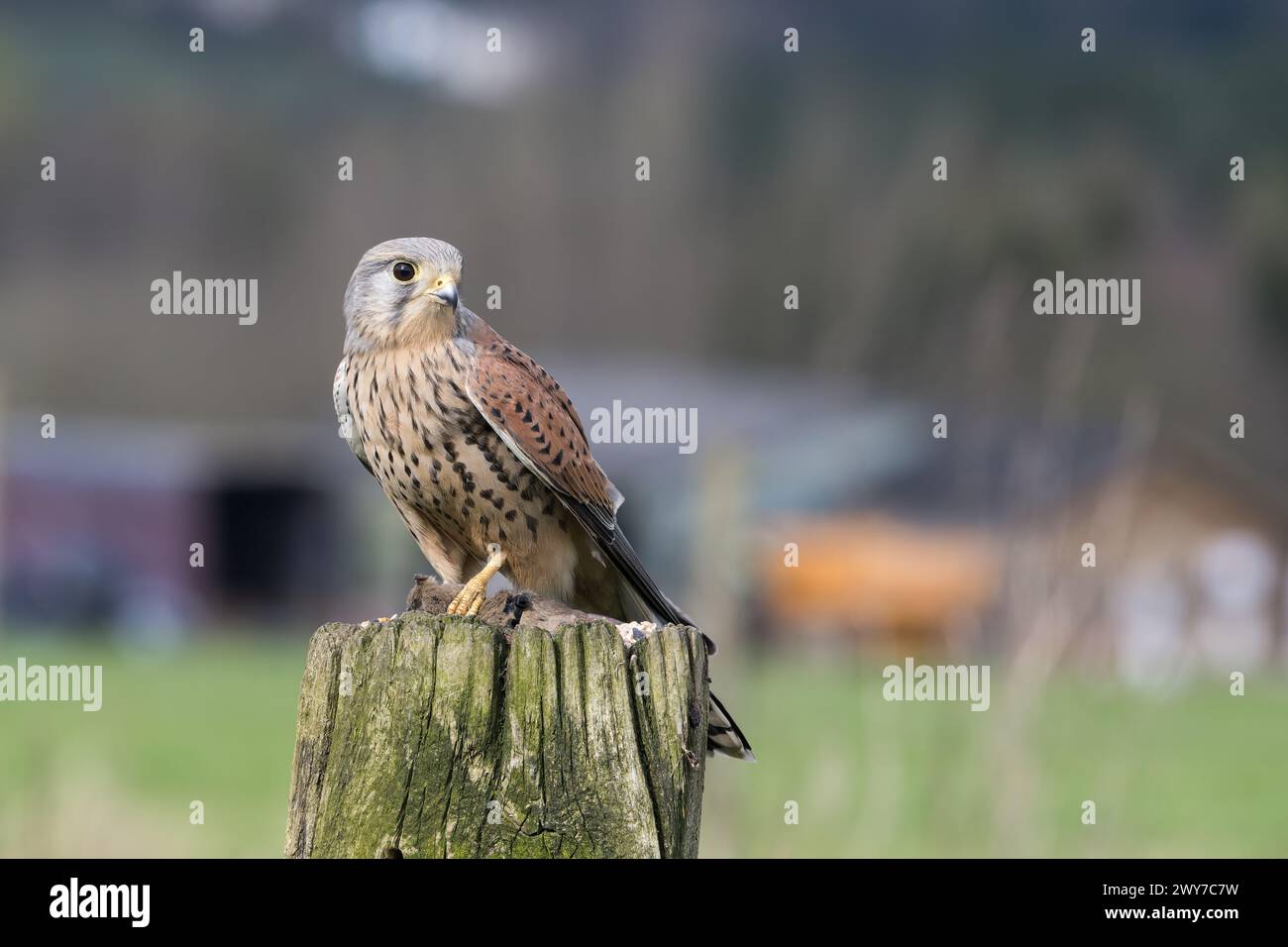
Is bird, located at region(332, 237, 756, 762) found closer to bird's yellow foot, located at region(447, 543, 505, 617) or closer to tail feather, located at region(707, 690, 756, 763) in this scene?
bird's yellow foot, located at region(447, 543, 505, 617)

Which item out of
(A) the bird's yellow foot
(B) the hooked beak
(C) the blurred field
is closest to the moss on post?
(A) the bird's yellow foot

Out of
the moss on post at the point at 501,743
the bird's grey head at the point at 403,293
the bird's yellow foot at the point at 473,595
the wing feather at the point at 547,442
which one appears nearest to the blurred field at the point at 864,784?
the wing feather at the point at 547,442

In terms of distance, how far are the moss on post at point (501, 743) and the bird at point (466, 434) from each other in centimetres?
117

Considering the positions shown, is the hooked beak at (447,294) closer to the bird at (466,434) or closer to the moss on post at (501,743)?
the bird at (466,434)

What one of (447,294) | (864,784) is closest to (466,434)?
(447,294)

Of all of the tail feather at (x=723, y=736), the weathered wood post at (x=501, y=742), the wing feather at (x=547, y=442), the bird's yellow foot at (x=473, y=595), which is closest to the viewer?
the weathered wood post at (x=501, y=742)

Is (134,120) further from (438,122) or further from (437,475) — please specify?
(437,475)

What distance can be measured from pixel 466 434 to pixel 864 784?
4482mm

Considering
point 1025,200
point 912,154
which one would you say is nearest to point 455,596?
point 1025,200

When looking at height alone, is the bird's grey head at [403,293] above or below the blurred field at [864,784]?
above

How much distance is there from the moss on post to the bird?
117 cm

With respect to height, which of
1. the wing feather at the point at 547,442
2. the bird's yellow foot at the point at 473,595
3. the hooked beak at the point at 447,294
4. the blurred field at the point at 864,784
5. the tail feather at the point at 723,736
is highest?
the hooked beak at the point at 447,294

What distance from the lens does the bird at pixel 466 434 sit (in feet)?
14.5

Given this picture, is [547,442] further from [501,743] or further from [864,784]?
[864,784]
